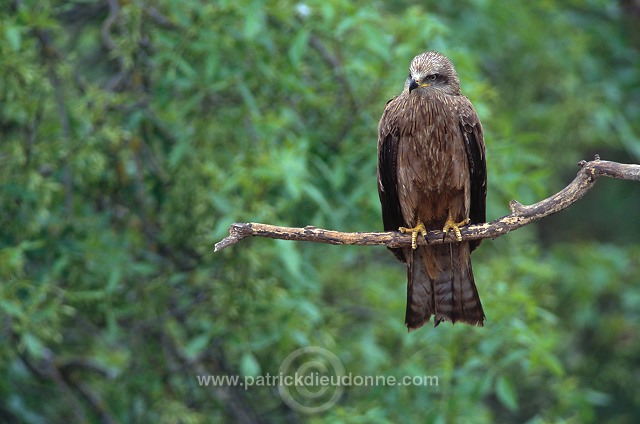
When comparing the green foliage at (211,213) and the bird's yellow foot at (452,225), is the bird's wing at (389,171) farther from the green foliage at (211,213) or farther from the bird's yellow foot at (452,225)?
the green foliage at (211,213)

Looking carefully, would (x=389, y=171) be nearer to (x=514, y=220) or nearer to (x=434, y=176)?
(x=434, y=176)

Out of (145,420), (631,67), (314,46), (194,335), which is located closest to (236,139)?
(314,46)

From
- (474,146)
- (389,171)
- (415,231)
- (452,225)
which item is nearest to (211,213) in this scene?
(389,171)

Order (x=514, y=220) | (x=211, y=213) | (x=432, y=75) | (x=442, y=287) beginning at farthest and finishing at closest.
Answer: (x=211, y=213), (x=432, y=75), (x=442, y=287), (x=514, y=220)

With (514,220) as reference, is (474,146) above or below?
above

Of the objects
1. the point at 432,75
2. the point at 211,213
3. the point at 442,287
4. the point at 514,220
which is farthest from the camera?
the point at 211,213

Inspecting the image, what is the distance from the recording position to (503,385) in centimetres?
521

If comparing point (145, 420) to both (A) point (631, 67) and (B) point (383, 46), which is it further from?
(A) point (631, 67)

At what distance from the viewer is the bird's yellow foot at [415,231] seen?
14.1 ft

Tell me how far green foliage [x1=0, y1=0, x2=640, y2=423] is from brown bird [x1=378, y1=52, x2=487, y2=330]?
0.62 m

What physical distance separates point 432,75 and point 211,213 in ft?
4.66

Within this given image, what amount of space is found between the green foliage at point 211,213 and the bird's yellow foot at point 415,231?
64cm

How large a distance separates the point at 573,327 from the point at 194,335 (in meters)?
3.70

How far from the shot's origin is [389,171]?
459 cm
